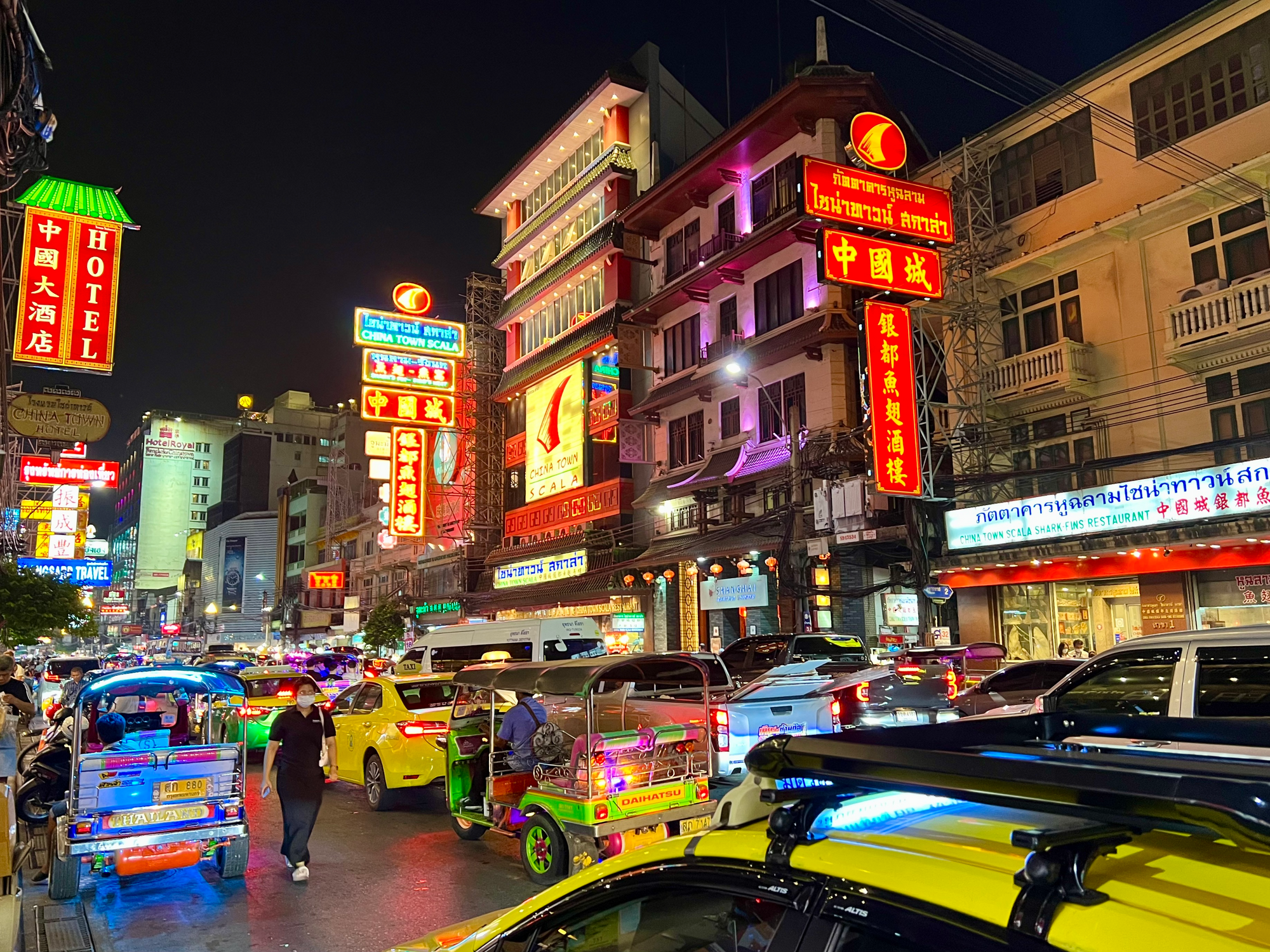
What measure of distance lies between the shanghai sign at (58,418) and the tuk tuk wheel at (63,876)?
2137 cm

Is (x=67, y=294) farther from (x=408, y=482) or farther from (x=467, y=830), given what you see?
(x=408, y=482)

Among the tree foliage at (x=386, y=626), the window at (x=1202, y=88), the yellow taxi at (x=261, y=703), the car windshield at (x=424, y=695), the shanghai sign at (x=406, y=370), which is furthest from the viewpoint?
the tree foliage at (x=386, y=626)

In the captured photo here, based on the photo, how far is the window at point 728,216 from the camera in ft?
115

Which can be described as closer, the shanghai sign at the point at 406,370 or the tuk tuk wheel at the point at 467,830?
the tuk tuk wheel at the point at 467,830

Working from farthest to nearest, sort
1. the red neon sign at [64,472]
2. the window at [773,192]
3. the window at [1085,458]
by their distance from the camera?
1. the red neon sign at [64,472]
2. the window at [773,192]
3. the window at [1085,458]

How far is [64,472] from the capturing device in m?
38.2

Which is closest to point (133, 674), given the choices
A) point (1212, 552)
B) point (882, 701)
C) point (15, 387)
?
point (882, 701)

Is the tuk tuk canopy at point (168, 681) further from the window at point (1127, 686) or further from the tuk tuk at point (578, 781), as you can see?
the window at point (1127, 686)

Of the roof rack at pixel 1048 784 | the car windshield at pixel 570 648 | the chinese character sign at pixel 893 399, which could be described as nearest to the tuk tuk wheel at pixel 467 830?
Answer: the roof rack at pixel 1048 784

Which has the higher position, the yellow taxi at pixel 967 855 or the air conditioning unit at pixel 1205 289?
the air conditioning unit at pixel 1205 289

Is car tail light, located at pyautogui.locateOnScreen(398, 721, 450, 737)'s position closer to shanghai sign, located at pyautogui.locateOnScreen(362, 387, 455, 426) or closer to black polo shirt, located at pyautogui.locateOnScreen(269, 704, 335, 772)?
black polo shirt, located at pyautogui.locateOnScreen(269, 704, 335, 772)

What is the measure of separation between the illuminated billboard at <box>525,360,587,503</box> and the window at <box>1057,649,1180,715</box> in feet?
118

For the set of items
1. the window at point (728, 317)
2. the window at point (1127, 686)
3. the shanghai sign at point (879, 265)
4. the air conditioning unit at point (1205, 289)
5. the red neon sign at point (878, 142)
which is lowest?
the window at point (1127, 686)

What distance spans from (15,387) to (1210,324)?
1588 inches
